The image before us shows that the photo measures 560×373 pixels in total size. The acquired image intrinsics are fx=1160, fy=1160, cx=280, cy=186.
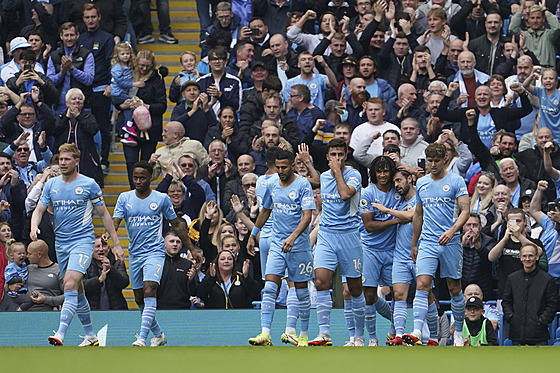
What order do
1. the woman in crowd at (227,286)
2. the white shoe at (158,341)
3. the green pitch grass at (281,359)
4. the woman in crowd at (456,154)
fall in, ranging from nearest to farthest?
1. the green pitch grass at (281,359)
2. the white shoe at (158,341)
3. the woman in crowd at (227,286)
4. the woman in crowd at (456,154)

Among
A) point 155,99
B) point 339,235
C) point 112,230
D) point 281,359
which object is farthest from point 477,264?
point 155,99

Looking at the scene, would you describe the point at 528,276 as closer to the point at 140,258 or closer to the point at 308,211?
the point at 308,211

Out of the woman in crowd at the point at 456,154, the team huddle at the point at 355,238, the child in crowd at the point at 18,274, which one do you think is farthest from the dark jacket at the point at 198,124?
the team huddle at the point at 355,238

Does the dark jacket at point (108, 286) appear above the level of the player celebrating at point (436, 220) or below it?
below

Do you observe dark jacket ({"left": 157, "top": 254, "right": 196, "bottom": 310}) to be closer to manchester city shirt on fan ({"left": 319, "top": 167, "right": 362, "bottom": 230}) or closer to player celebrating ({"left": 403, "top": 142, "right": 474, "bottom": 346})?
manchester city shirt on fan ({"left": 319, "top": 167, "right": 362, "bottom": 230})

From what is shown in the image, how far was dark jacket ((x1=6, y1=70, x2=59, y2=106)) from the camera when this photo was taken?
18859 millimetres

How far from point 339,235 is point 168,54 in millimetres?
9676

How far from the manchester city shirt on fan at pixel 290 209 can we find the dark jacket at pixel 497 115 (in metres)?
4.70

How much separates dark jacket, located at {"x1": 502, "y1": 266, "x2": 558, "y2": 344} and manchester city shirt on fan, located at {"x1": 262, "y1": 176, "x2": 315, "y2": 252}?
2.87 metres

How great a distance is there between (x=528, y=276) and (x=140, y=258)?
491cm

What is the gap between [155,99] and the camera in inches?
751

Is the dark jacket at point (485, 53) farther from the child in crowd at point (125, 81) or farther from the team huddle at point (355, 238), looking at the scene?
the team huddle at point (355, 238)

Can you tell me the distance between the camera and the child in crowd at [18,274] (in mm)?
15945

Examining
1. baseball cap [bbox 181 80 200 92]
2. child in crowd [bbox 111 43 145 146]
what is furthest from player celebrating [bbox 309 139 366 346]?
child in crowd [bbox 111 43 145 146]
